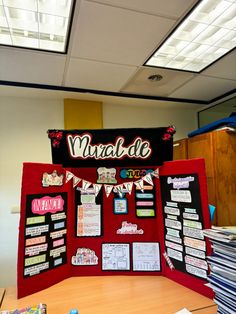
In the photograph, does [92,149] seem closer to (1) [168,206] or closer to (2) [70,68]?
(1) [168,206]

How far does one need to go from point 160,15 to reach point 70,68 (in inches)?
40.3

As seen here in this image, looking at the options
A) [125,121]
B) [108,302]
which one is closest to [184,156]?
[125,121]

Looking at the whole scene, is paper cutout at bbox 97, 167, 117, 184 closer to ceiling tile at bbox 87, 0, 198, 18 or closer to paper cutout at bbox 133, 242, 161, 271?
paper cutout at bbox 133, 242, 161, 271

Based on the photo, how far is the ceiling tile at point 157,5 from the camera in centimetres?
152

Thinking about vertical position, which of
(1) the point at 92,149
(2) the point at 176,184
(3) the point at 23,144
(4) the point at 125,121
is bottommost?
(2) the point at 176,184

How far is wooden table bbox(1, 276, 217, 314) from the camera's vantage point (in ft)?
3.71

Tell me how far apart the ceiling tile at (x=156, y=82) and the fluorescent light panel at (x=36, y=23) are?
87 centimetres

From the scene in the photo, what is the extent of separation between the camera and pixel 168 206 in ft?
4.97

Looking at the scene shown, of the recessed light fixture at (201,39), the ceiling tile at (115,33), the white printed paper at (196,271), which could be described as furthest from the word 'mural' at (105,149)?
the recessed light fixture at (201,39)

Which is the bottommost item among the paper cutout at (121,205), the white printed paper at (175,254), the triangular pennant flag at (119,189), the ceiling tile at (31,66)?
the white printed paper at (175,254)

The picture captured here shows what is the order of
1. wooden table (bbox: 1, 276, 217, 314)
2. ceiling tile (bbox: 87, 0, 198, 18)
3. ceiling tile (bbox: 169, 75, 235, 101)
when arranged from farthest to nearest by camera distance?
ceiling tile (bbox: 169, 75, 235, 101)
ceiling tile (bbox: 87, 0, 198, 18)
wooden table (bbox: 1, 276, 217, 314)

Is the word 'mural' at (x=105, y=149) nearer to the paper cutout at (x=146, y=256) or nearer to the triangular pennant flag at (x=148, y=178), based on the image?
the triangular pennant flag at (x=148, y=178)

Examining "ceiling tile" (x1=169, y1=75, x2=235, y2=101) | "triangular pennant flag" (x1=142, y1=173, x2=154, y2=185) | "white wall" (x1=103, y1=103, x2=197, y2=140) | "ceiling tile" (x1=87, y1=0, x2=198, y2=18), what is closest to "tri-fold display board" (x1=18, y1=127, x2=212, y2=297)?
"triangular pennant flag" (x1=142, y1=173, x2=154, y2=185)

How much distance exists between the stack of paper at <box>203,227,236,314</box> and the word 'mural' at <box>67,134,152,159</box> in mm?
698
